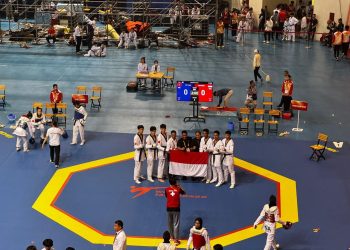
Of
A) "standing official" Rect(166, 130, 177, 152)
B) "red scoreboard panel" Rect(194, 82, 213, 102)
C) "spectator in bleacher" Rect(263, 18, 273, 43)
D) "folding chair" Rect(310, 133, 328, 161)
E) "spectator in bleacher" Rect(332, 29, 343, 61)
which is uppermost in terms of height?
"spectator in bleacher" Rect(263, 18, 273, 43)

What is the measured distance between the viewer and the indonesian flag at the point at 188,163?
16922 millimetres

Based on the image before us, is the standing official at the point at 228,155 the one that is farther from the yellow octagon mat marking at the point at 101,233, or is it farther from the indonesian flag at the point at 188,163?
the yellow octagon mat marking at the point at 101,233

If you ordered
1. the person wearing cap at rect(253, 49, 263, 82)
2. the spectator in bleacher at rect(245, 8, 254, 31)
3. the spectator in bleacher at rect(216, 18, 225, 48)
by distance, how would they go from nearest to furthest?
the person wearing cap at rect(253, 49, 263, 82), the spectator in bleacher at rect(216, 18, 225, 48), the spectator in bleacher at rect(245, 8, 254, 31)

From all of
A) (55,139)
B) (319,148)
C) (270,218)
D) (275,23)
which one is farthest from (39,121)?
(275,23)

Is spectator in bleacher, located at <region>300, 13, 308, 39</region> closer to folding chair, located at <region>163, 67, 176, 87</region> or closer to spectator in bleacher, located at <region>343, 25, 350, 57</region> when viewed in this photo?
spectator in bleacher, located at <region>343, 25, 350, 57</region>

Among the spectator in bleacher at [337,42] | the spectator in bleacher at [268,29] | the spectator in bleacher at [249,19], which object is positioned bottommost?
the spectator in bleacher at [337,42]

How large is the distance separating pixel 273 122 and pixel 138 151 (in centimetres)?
631

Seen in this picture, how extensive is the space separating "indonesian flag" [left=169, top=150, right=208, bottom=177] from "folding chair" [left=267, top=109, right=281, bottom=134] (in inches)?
191

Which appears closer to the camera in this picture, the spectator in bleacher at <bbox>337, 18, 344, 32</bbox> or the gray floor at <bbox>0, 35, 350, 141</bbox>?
the gray floor at <bbox>0, 35, 350, 141</bbox>

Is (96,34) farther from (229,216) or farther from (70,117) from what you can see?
(229,216)

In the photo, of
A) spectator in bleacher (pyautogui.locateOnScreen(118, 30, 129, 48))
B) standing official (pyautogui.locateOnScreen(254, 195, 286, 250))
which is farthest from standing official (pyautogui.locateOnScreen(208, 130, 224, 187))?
spectator in bleacher (pyautogui.locateOnScreen(118, 30, 129, 48))

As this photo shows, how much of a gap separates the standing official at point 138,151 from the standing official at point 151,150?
157 mm

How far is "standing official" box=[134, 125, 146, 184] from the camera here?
16.7 metres

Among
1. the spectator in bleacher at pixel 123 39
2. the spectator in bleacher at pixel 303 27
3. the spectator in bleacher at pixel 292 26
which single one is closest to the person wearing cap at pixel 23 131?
the spectator in bleacher at pixel 123 39
